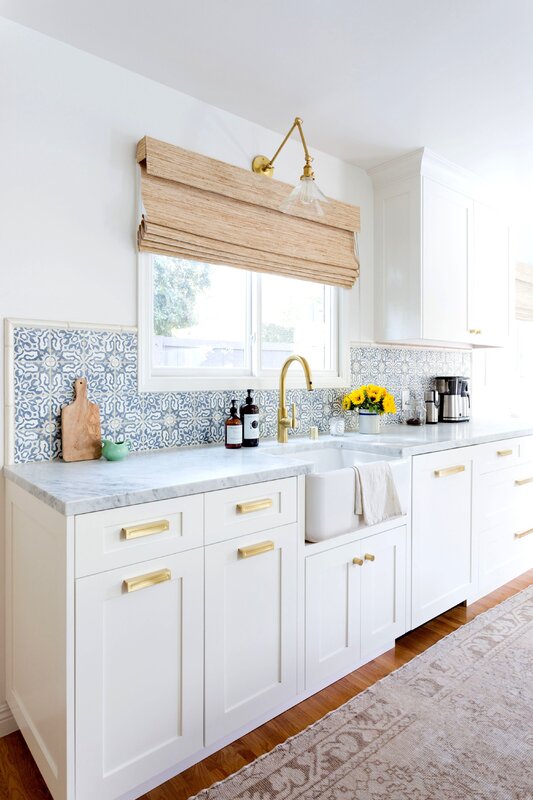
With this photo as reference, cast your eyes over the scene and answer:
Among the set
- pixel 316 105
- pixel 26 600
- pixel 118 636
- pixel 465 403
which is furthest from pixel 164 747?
pixel 465 403

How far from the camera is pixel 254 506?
1.58 metres

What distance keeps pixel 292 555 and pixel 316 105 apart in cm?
195

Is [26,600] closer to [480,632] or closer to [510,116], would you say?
[480,632]

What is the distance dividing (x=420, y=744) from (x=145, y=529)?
1.16 meters

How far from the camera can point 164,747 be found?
4.61 ft

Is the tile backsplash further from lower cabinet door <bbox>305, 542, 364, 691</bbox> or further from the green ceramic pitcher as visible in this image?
lower cabinet door <bbox>305, 542, 364, 691</bbox>

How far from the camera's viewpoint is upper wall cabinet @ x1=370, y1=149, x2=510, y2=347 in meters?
2.78

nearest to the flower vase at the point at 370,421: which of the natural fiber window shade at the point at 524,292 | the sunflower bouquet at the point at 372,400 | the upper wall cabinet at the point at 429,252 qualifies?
the sunflower bouquet at the point at 372,400

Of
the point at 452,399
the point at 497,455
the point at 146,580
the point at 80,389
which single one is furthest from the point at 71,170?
the point at 452,399

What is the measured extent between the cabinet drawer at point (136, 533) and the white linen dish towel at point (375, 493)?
2.30ft

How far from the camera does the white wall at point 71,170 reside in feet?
5.58

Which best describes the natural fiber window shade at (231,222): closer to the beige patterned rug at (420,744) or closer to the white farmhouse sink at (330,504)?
the white farmhouse sink at (330,504)

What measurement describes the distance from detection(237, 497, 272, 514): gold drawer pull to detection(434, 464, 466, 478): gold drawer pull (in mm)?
1028

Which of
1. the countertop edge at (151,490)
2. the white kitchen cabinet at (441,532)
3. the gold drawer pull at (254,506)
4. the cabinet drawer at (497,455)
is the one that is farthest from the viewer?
the cabinet drawer at (497,455)
